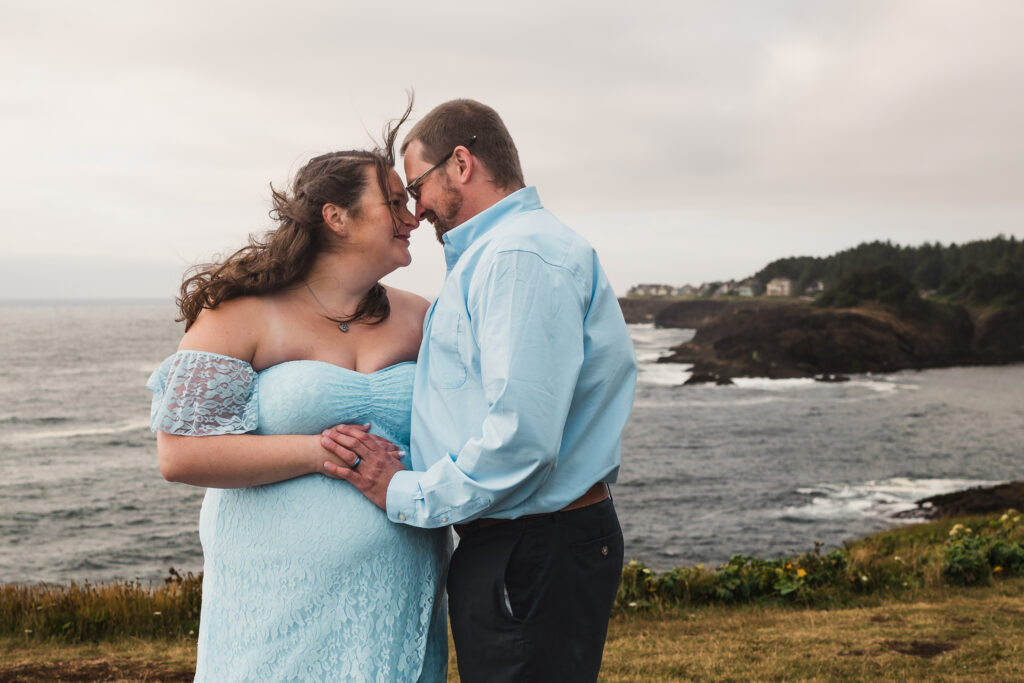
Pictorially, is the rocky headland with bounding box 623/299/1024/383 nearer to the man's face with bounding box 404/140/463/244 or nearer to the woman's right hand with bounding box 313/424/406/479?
the man's face with bounding box 404/140/463/244

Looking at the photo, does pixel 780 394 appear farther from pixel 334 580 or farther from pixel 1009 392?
pixel 334 580

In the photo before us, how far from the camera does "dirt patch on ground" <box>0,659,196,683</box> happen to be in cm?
607

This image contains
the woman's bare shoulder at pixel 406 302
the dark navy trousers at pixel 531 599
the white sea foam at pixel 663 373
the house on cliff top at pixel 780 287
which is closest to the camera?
the dark navy trousers at pixel 531 599

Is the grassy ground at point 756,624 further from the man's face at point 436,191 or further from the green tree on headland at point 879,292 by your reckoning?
the green tree on headland at point 879,292

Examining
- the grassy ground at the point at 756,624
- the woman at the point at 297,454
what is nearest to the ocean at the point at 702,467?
the grassy ground at the point at 756,624

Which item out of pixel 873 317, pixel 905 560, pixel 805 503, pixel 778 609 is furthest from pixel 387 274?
pixel 873 317

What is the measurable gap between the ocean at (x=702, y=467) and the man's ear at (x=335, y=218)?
783 inches

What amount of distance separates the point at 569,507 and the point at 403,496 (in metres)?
0.53

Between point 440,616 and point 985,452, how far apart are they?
43709mm

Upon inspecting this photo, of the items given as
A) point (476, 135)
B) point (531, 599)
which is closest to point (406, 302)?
point (476, 135)

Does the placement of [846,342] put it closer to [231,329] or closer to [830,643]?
[830,643]

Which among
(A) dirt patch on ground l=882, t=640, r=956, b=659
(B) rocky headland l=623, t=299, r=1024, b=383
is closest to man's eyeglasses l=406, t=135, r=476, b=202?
(A) dirt patch on ground l=882, t=640, r=956, b=659

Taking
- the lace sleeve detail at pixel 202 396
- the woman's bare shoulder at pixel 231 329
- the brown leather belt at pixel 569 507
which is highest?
the woman's bare shoulder at pixel 231 329

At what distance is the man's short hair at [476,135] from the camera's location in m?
2.91
